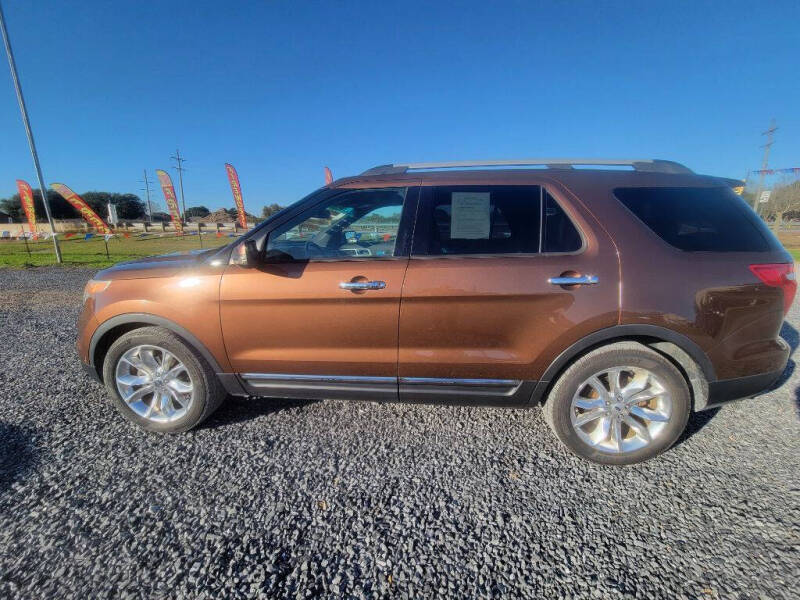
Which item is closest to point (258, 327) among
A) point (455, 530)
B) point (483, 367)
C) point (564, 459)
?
point (483, 367)

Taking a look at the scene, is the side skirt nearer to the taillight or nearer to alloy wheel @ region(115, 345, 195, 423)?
alloy wheel @ region(115, 345, 195, 423)

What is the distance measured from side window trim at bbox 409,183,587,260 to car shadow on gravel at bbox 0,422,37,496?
106 inches

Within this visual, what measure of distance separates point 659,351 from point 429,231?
1623 mm

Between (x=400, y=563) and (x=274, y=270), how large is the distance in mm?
1747

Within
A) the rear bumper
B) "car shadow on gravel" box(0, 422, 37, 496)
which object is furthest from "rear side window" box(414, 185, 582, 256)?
"car shadow on gravel" box(0, 422, 37, 496)

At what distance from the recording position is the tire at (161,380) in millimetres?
2514

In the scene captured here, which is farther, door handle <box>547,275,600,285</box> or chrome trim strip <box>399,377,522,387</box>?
chrome trim strip <box>399,377,522,387</box>

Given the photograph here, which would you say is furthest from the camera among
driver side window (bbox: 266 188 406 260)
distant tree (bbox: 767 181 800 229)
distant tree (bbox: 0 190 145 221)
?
distant tree (bbox: 0 190 145 221)

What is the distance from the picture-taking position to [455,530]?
1.83 m

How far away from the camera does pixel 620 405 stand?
2.27 meters

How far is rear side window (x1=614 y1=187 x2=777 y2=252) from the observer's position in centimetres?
213

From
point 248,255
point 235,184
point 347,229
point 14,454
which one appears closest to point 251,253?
point 248,255

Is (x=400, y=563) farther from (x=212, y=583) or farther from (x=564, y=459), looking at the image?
(x=564, y=459)

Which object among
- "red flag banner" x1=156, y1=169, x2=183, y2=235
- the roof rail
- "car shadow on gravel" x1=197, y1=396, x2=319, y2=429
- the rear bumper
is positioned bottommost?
"car shadow on gravel" x1=197, y1=396, x2=319, y2=429
